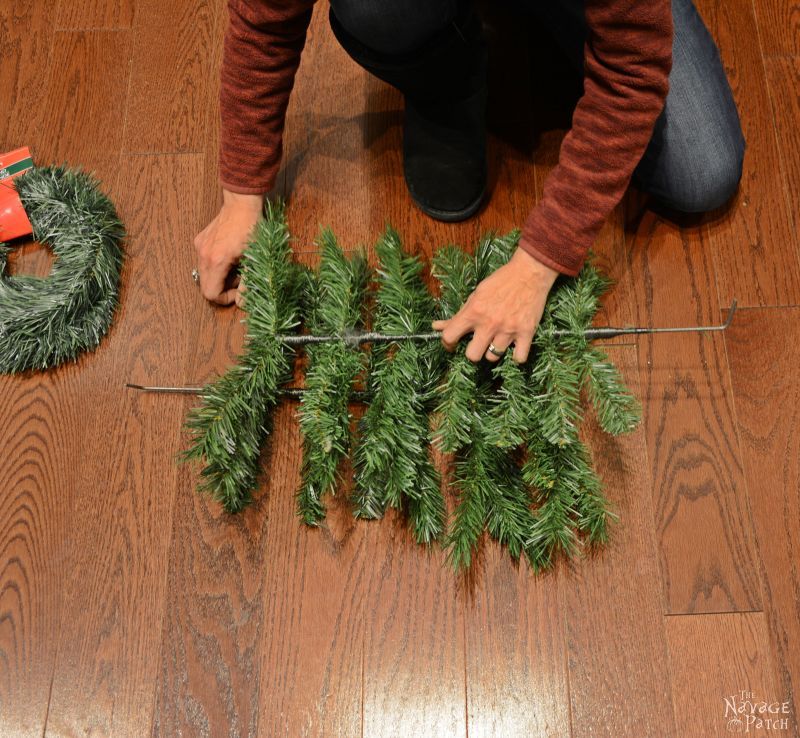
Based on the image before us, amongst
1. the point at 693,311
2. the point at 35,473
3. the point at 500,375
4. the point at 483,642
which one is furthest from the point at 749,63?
the point at 35,473

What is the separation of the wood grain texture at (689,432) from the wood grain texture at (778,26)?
0.36 metres

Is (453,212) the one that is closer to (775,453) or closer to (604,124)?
(604,124)

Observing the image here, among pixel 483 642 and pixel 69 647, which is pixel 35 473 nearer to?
pixel 69 647

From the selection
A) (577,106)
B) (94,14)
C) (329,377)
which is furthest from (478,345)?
(94,14)

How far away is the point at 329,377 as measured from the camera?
0.86 m

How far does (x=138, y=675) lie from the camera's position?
95 centimetres

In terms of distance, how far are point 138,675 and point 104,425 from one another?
1.14ft

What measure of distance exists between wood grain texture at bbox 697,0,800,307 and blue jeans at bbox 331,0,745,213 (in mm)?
59

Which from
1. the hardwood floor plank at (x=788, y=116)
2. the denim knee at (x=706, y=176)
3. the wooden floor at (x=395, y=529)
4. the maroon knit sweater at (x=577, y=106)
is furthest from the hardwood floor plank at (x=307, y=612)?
the hardwood floor plank at (x=788, y=116)

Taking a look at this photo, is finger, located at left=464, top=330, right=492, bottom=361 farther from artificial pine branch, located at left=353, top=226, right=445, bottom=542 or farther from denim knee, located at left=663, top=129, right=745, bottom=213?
denim knee, located at left=663, top=129, right=745, bottom=213

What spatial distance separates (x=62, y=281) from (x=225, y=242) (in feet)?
0.84

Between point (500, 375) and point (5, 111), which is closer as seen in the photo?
point (500, 375)

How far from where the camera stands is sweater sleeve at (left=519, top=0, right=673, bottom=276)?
0.71m

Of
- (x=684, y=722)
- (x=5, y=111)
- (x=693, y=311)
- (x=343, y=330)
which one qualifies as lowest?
(x=684, y=722)
